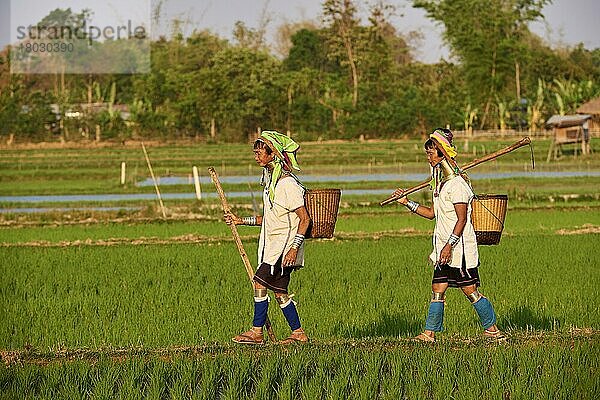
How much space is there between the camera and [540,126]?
35281 millimetres

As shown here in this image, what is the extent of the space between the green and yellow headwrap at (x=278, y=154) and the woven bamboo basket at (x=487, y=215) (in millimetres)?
1073

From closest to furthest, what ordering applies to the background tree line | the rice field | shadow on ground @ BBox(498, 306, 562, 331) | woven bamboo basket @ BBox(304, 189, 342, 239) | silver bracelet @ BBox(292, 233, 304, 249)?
1. the rice field
2. silver bracelet @ BBox(292, 233, 304, 249)
3. woven bamboo basket @ BBox(304, 189, 342, 239)
4. shadow on ground @ BBox(498, 306, 562, 331)
5. the background tree line

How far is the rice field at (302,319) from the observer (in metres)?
4.88

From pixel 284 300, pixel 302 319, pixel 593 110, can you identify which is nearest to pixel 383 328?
pixel 302 319

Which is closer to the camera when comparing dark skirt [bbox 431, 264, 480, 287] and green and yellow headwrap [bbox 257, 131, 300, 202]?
green and yellow headwrap [bbox 257, 131, 300, 202]

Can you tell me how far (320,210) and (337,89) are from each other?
30139 millimetres

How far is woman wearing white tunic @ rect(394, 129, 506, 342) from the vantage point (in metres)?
5.67

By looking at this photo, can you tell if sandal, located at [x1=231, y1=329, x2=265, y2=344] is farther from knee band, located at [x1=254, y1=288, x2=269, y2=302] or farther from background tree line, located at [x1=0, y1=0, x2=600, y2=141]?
background tree line, located at [x1=0, y1=0, x2=600, y2=141]

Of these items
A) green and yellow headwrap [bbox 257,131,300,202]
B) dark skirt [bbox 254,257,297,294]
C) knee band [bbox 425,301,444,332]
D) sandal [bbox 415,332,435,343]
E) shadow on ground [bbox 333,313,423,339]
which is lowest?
shadow on ground [bbox 333,313,423,339]

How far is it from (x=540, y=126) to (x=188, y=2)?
13.4 meters

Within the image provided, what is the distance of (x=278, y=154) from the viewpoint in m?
5.64

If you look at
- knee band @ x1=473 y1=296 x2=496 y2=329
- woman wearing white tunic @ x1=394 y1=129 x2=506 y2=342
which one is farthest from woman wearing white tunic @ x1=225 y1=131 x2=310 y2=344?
knee band @ x1=473 y1=296 x2=496 y2=329

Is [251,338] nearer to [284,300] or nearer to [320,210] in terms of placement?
[284,300]

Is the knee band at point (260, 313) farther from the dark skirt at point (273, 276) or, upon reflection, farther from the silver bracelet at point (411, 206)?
the silver bracelet at point (411, 206)
